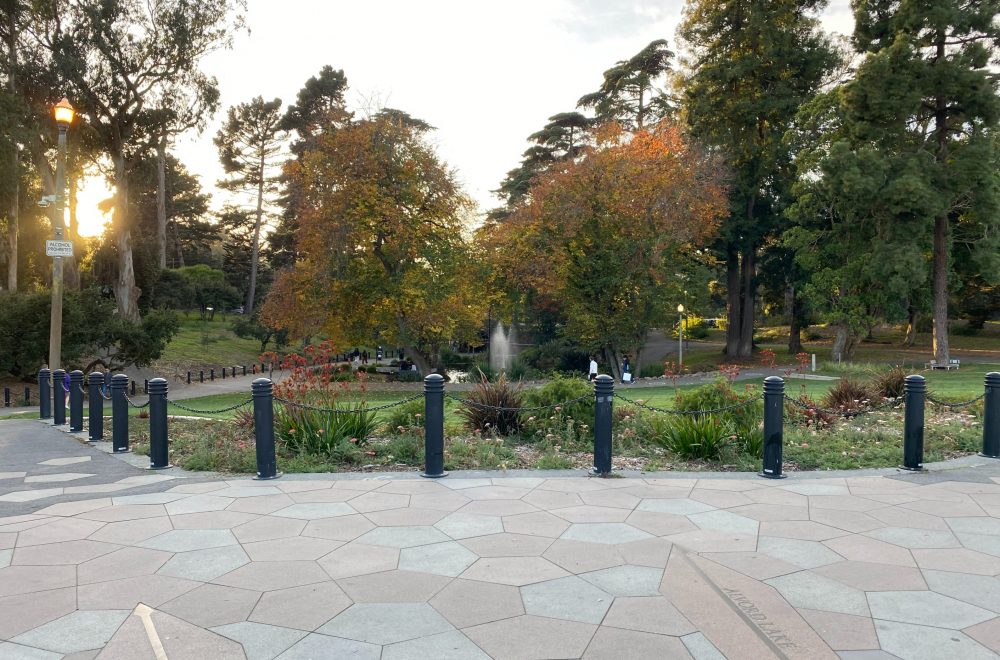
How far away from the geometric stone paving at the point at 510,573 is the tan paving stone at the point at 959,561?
21 millimetres

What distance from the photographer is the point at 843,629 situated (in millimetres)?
3600

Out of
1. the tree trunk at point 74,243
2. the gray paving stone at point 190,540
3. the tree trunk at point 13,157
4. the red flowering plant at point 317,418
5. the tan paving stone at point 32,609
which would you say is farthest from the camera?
the tree trunk at point 74,243

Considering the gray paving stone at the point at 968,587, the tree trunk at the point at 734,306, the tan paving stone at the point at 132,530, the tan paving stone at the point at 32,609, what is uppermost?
the tree trunk at the point at 734,306

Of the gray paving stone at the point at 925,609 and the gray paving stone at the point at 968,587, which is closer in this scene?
the gray paving stone at the point at 925,609

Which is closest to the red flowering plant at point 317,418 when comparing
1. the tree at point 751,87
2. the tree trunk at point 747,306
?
the tree at point 751,87

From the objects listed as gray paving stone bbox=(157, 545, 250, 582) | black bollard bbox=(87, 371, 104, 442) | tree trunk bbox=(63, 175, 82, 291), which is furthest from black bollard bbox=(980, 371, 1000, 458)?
tree trunk bbox=(63, 175, 82, 291)

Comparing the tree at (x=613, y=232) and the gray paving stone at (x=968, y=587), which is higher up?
the tree at (x=613, y=232)

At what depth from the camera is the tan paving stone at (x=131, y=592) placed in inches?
157

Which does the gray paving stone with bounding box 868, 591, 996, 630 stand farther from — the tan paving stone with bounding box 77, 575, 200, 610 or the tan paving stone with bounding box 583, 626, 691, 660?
the tan paving stone with bounding box 77, 575, 200, 610

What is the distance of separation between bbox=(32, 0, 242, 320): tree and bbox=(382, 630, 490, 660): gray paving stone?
32.1 meters

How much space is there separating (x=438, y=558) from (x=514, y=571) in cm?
59

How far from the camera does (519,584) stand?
4.25 m

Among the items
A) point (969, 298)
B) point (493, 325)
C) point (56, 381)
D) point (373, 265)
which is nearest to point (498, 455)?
point (56, 381)

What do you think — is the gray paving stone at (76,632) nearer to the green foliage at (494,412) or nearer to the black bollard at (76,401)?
the green foliage at (494,412)
